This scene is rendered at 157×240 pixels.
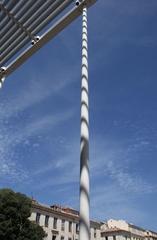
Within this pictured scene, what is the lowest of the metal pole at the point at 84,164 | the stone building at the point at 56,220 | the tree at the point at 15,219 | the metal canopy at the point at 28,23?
the metal pole at the point at 84,164

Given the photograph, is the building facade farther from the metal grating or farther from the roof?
the metal grating

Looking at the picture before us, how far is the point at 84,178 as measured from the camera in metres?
3.51

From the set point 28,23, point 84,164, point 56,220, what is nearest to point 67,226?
point 56,220

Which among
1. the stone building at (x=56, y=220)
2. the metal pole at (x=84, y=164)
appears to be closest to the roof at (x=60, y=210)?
the stone building at (x=56, y=220)

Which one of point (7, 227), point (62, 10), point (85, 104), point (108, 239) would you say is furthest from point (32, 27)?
point (108, 239)

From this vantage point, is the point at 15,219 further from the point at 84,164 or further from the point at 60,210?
the point at 84,164

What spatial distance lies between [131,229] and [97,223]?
9084 mm

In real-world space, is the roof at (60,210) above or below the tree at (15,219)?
above

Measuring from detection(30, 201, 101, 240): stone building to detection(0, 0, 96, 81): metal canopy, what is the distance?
35861 mm

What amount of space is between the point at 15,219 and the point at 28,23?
24.3 metres

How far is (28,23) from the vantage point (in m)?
5.92

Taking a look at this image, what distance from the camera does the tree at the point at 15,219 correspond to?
2675cm

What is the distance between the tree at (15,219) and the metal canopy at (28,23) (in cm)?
2284

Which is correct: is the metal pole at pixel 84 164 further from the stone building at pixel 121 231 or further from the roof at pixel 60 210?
the stone building at pixel 121 231
